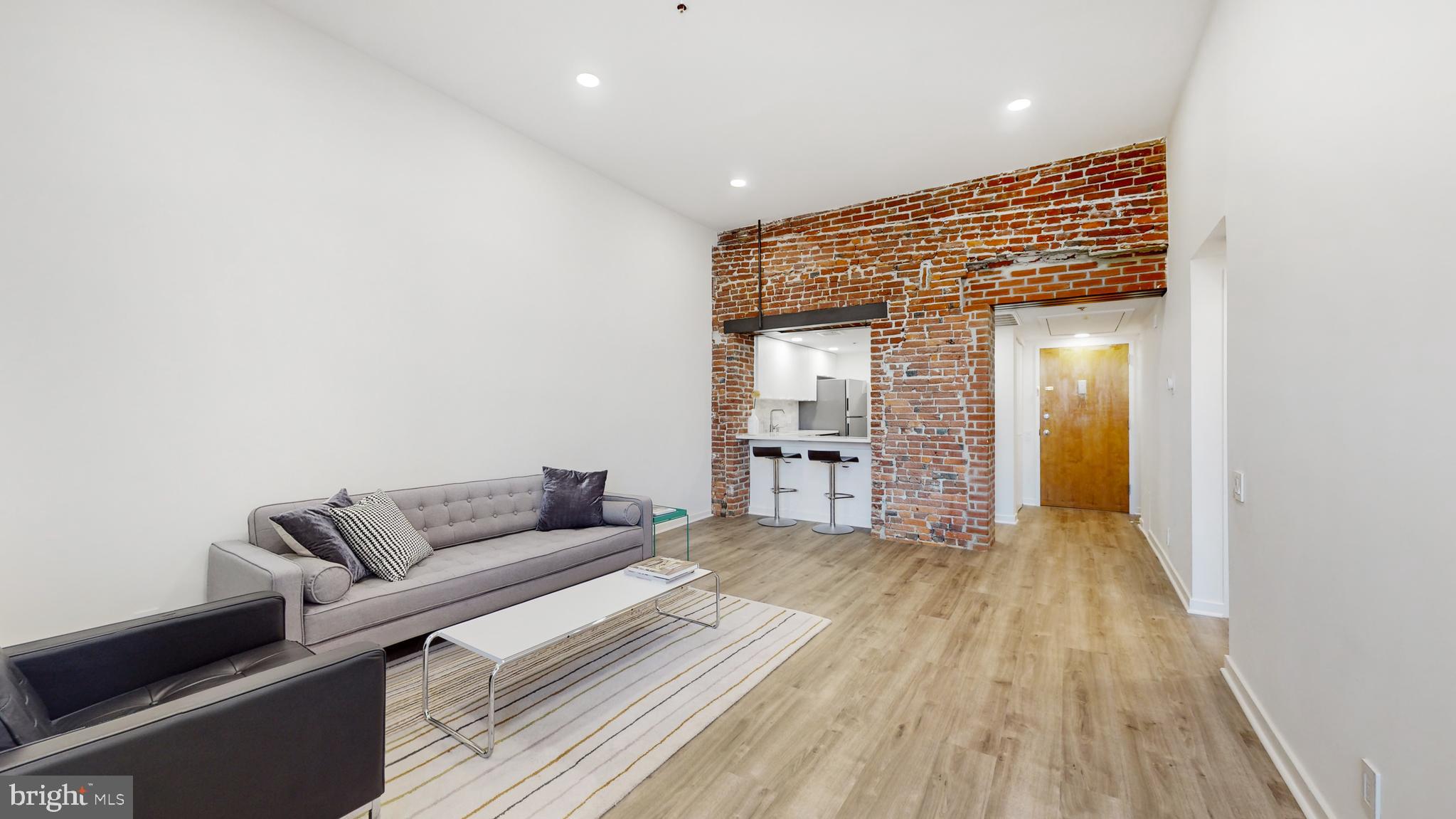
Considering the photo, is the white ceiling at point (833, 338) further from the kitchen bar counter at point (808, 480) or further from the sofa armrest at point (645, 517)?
the sofa armrest at point (645, 517)

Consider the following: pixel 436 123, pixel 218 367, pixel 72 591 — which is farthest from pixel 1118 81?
pixel 72 591

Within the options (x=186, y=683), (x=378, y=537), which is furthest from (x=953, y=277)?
(x=186, y=683)

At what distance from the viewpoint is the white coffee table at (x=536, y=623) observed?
84.3 inches

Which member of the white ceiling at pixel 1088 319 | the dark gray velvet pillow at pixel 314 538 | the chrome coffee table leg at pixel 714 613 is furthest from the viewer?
the white ceiling at pixel 1088 319

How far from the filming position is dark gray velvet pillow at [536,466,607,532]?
396 centimetres

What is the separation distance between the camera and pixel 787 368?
7.60 metres

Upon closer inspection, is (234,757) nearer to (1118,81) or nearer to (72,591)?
(72,591)

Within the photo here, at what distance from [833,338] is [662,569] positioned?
498 centimetres

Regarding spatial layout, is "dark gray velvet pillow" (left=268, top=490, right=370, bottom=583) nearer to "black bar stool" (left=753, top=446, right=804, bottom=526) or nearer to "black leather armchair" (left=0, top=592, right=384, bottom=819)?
"black leather armchair" (left=0, top=592, right=384, bottom=819)

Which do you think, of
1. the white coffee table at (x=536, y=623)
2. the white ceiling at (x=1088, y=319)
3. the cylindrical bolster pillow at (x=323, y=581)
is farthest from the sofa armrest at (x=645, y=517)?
the white ceiling at (x=1088, y=319)

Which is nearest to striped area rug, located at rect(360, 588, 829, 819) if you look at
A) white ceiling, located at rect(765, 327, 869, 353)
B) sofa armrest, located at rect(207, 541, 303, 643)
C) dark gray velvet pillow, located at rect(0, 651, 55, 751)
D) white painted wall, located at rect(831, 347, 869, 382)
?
sofa armrest, located at rect(207, 541, 303, 643)

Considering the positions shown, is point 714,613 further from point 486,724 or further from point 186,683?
point 186,683

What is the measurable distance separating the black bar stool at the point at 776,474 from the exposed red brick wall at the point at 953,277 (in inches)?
38.1

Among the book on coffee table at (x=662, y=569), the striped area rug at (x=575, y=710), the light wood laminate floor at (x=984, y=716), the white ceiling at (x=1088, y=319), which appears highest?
the white ceiling at (x=1088, y=319)
